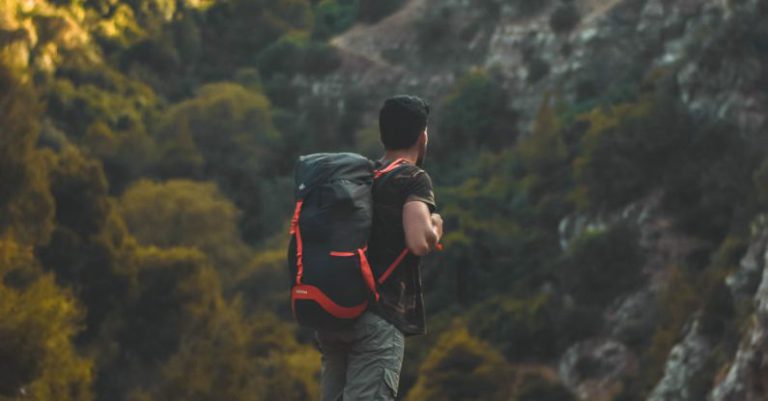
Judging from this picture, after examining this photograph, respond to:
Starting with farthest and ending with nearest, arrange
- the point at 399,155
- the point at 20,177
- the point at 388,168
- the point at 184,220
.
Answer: the point at 184,220 → the point at 20,177 → the point at 399,155 → the point at 388,168

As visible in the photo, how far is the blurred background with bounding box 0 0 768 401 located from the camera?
106 ft

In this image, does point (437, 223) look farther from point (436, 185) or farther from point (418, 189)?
point (436, 185)

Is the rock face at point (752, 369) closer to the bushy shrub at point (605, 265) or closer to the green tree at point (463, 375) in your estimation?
the green tree at point (463, 375)

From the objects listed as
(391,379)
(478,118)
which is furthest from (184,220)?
(391,379)

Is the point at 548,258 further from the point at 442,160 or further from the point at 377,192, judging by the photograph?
the point at 377,192

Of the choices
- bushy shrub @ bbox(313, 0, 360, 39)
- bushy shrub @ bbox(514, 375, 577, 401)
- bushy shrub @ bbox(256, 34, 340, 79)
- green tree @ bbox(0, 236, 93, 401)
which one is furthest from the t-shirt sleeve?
bushy shrub @ bbox(313, 0, 360, 39)

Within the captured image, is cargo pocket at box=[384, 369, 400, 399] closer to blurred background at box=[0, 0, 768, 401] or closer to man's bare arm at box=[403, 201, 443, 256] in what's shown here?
man's bare arm at box=[403, 201, 443, 256]

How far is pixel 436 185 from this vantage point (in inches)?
2475

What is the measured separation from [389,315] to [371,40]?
72027mm

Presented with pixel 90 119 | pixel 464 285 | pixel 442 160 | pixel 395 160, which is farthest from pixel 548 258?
pixel 395 160

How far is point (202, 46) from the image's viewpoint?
81.1 m

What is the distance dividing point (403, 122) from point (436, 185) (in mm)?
56255

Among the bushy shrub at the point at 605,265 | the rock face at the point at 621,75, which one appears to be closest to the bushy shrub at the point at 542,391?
the rock face at the point at 621,75

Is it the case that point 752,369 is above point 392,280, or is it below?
below
